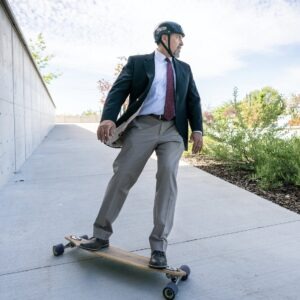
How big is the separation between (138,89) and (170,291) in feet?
4.60

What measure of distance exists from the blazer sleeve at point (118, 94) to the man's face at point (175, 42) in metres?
0.30

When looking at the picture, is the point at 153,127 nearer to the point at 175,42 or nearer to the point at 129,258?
the point at 175,42

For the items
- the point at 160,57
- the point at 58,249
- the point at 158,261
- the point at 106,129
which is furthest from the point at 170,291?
the point at 160,57

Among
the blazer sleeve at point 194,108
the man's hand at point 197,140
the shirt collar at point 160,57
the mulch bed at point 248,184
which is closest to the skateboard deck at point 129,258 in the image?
the man's hand at point 197,140

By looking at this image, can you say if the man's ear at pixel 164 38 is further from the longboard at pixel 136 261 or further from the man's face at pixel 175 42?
the longboard at pixel 136 261

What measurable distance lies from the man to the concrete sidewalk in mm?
281

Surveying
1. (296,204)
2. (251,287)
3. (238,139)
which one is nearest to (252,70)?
(238,139)

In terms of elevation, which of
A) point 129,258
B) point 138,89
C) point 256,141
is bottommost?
point 129,258

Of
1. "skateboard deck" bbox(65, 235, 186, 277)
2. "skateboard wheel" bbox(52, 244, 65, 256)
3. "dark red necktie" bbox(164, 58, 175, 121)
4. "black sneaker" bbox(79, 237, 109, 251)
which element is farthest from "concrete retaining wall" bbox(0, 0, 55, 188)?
"dark red necktie" bbox(164, 58, 175, 121)

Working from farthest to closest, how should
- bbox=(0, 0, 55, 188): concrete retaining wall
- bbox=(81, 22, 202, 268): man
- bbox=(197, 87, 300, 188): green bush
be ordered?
bbox=(197, 87, 300, 188): green bush → bbox=(0, 0, 55, 188): concrete retaining wall → bbox=(81, 22, 202, 268): man

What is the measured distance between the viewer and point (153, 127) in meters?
2.45

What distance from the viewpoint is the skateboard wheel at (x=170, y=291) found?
206 cm

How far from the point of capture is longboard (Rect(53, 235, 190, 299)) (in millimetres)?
2091

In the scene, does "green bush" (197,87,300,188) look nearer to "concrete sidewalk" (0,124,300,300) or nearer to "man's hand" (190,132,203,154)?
"concrete sidewalk" (0,124,300,300)
